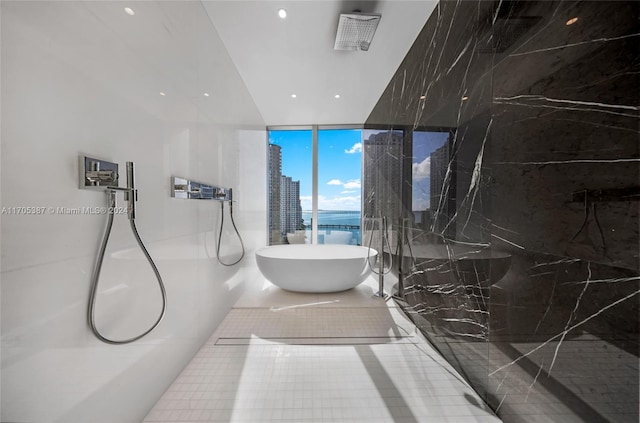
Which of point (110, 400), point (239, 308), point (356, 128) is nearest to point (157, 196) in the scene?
point (110, 400)

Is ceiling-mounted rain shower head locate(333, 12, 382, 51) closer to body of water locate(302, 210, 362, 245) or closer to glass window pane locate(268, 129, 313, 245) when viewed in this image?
glass window pane locate(268, 129, 313, 245)

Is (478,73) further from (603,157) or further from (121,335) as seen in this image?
(121,335)

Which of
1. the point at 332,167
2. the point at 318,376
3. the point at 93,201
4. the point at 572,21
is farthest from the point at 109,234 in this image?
the point at 332,167

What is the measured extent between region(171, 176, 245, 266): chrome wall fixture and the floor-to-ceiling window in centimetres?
196

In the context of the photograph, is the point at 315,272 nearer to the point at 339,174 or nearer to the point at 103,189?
the point at 103,189

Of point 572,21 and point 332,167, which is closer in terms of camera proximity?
point 572,21

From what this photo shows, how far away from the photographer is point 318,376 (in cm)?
162

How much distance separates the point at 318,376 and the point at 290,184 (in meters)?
3.61

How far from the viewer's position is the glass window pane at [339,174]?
4.79 meters

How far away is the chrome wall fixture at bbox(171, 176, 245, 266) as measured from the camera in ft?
5.27

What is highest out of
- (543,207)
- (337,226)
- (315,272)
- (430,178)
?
(430,178)

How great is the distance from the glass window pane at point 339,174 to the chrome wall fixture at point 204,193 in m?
2.14

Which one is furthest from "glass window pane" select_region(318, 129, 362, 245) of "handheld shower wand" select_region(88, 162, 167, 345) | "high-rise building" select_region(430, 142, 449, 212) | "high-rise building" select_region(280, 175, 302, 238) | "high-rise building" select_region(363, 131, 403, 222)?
"handheld shower wand" select_region(88, 162, 167, 345)

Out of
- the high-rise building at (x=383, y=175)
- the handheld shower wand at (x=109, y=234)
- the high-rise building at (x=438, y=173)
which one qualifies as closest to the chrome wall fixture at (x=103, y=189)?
the handheld shower wand at (x=109, y=234)
